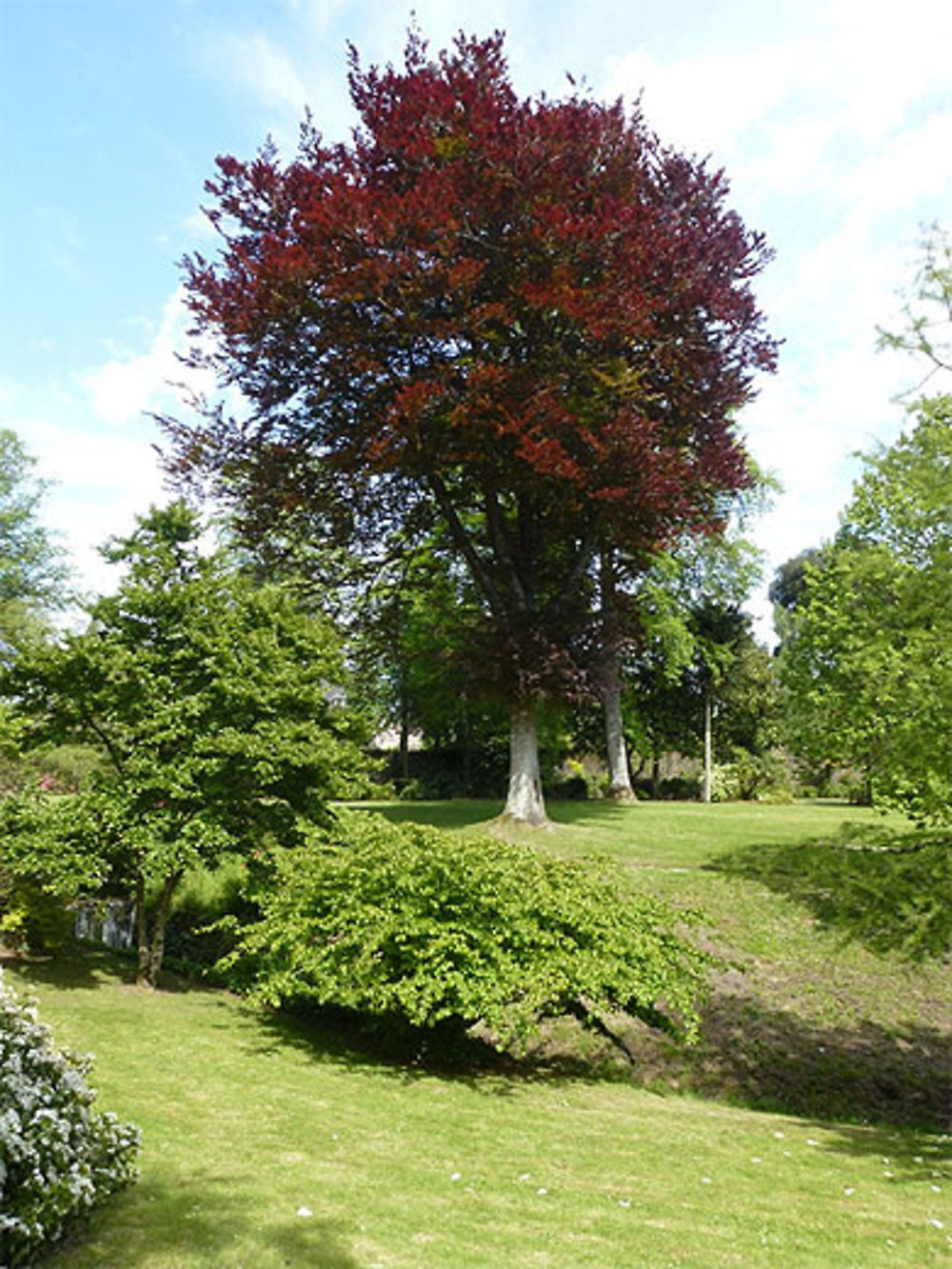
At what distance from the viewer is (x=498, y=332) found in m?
16.5

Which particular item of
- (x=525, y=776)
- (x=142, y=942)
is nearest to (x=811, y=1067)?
(x=142, y=942)

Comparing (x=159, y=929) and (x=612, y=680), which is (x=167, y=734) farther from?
(x=612, y=680)

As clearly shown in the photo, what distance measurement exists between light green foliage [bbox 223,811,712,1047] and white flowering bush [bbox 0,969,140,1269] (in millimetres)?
3587

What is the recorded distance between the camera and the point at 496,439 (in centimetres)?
1600

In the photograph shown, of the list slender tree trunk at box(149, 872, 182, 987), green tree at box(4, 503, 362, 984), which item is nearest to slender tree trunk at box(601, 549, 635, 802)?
green tree at box(4, 503, 362, 984)

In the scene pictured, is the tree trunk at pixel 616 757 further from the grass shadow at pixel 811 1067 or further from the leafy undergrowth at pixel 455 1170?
the leafy undergrowth at pixel 455 1170

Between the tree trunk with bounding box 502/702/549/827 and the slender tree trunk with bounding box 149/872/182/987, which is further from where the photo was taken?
the tree trunk with bounding box 502/702/549/827

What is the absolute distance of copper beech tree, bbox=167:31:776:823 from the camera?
49.8 ft

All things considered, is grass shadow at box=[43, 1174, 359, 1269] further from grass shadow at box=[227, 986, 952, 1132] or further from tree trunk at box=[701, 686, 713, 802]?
tree trunk at box=[701, 686, 713, 802]

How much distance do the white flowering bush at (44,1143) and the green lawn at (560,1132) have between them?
0.70 ft

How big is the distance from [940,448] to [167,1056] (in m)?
8.43

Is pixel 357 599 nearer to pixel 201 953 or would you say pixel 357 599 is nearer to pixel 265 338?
pixel 265 338

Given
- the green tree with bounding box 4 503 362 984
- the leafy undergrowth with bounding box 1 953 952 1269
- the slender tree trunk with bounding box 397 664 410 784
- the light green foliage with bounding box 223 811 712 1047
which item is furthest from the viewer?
the slender tree trunk with bounding box 397 664 410 784

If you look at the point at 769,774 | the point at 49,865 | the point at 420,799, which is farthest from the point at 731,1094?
the point at 769,774
